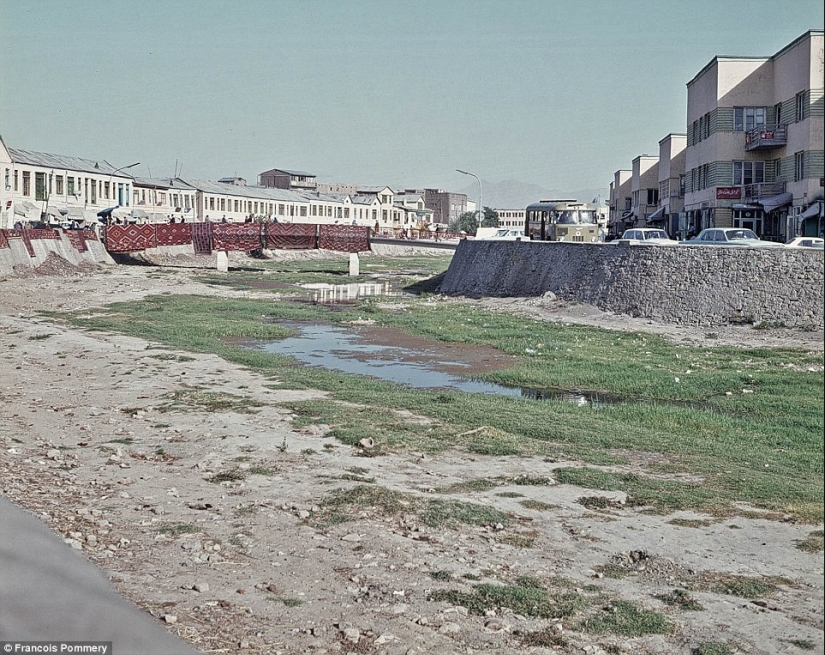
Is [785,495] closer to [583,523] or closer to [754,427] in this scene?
→ [583,523]

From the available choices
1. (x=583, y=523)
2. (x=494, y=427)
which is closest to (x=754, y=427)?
(x=494, y=427)

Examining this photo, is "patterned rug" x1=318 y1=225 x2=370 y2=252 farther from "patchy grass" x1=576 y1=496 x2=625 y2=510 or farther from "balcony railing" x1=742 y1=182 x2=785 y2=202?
"patchy grass" x1=576 y1=496 x2=625 y2=510

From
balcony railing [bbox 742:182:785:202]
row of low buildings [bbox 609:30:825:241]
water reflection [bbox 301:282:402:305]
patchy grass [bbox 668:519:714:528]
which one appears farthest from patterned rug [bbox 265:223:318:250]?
patchy grass [bbox 668:519:714:528]

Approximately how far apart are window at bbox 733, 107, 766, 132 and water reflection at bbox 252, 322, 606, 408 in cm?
2210

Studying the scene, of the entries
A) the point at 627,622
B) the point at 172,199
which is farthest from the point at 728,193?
the point at 172,199

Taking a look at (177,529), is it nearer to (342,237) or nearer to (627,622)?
(627,622)

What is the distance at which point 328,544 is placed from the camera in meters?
8.11

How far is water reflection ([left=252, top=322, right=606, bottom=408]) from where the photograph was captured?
17.5 metres

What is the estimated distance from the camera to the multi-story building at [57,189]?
5259 cm

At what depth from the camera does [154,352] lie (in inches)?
797

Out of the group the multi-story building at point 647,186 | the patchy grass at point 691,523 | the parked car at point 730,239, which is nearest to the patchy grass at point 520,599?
the patchy grass at point 691,523

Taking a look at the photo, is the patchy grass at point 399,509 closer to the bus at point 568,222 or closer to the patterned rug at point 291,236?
the bus at point 568,222

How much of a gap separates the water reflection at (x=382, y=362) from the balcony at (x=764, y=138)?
1729 centimetres

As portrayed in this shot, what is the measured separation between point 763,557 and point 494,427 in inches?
216
